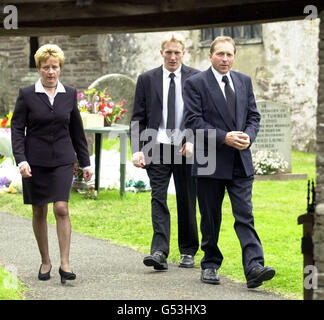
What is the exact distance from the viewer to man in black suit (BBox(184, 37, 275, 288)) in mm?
6938

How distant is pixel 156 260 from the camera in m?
7.67

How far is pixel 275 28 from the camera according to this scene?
894 inches

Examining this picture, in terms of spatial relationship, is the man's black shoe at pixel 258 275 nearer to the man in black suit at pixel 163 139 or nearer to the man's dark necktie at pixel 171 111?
the man in black suit at pixel 163 139

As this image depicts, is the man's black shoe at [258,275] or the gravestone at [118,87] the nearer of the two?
the man's black shoe at [258,275]

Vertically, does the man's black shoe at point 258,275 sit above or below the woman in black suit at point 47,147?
below

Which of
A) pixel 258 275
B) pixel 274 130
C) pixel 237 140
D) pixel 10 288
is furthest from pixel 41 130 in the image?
pixel 274 130

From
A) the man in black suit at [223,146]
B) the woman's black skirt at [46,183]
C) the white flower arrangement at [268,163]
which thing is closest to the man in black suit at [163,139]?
the man in black suit at [223,146]

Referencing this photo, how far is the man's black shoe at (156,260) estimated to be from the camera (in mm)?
7637

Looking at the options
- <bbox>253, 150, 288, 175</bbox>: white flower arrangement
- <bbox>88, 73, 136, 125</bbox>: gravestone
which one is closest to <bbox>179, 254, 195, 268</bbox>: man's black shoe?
<bbox>253, 150, 288, 175</bbox>: white flower arrangement

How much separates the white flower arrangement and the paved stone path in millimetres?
6880

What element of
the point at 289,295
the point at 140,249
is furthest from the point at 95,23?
the point at 140,249

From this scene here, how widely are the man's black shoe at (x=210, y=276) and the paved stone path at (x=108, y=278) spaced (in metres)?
0.05

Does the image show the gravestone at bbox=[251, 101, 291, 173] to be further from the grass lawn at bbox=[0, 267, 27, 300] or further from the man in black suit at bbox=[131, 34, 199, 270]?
the grass lawn at bbox=[0, 267, 27, 300]
